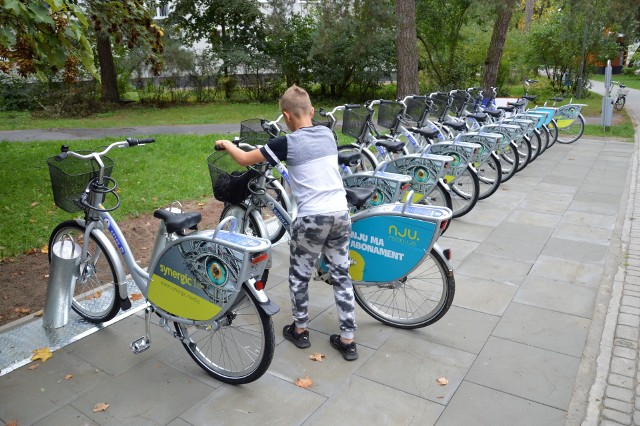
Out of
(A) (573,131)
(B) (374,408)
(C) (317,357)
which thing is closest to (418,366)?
(B) (374,408)

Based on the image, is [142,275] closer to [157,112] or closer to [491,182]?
[491,182]

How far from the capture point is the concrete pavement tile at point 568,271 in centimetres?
465

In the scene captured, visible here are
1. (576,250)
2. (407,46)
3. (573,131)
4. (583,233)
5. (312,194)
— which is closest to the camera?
(312,194)

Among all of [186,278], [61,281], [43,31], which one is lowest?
[61,281]

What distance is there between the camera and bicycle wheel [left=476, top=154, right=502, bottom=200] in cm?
681

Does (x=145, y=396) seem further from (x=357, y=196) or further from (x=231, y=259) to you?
(x=357, y=196)

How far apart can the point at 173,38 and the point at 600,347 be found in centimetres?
1875

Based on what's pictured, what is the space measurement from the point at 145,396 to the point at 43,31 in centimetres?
249

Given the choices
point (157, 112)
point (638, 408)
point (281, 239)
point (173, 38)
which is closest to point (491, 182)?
point (281, 239)

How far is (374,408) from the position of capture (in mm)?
2965

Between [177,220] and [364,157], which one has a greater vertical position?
[177,220]

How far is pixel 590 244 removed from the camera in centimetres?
550

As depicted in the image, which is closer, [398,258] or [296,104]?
[296,104]

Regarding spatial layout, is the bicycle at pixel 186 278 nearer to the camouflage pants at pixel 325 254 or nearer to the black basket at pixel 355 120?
the camouflage pants at pixel 325 254
